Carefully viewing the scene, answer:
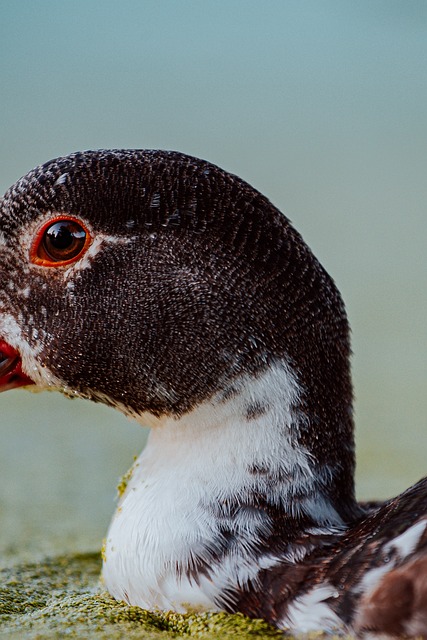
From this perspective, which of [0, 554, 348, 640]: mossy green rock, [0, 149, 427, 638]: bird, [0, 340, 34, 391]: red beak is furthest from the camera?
[0, 340, 34, 391]: red beak

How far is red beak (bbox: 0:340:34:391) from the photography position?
2.44m

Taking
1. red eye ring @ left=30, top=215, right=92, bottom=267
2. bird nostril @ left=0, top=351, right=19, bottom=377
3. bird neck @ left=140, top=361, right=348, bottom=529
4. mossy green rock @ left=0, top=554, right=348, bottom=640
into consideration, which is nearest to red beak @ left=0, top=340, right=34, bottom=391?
bird nostril @ left=0, top=351, right=19, bottom=377

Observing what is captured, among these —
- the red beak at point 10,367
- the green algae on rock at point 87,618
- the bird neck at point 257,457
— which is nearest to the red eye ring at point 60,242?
the red beak at point 10,367

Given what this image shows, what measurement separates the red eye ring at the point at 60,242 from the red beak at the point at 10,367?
21 cm

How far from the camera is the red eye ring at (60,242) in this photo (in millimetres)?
2369

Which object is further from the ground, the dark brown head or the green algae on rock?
the dark brown head

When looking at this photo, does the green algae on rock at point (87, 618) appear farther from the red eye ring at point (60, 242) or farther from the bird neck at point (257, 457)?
the red eye ring at point (60, 242)

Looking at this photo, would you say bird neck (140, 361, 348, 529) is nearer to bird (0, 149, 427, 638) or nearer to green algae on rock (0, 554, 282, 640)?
bird (0, 149, 427, 638)

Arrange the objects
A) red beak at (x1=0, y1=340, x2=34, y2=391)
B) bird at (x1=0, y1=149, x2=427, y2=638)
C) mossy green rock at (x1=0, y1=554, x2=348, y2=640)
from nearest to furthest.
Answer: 1. mossy green rock at (x1=0, y1=554, x2=348, y2=640)
2. bird at (x1=0, y1=149, x2=427, y2=638)
3. red beak at (x1=0, y1=340, x2=34, y2=391)

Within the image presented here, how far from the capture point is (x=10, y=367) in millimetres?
2453

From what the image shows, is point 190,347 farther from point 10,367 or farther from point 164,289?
point 10,367

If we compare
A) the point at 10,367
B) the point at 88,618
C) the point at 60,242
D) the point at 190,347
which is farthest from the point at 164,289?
the point at 88,618

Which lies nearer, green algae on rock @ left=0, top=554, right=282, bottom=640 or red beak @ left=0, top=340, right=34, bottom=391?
green algae on rock @ left=0, top=554, right=282, bottom=640

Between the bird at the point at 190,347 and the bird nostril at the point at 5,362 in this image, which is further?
the bird nostril at the point at 5,362
